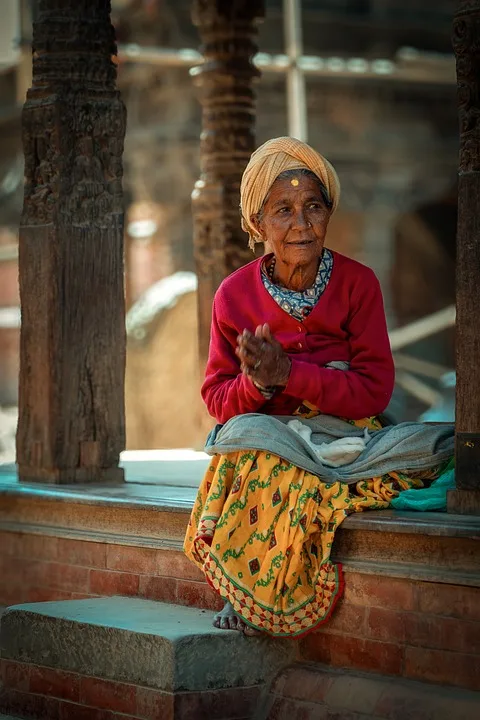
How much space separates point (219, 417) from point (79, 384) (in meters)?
1.51

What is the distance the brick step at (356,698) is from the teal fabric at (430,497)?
61 centimetres

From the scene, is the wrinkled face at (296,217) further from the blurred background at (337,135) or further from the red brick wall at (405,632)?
Answer: the blurred background at (337,135)

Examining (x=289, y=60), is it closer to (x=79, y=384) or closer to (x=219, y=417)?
(x=79, y=384)

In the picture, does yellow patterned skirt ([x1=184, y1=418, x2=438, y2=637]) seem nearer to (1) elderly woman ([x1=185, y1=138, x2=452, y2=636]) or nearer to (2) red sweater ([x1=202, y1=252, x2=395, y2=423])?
(1) elderly woman ([x1=185, y1=138, x2=452, y2=636])

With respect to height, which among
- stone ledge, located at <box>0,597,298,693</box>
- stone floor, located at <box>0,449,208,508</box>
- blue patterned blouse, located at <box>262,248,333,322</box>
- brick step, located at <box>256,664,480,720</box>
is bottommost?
brick step, located at <box>256,664,480,720</box>

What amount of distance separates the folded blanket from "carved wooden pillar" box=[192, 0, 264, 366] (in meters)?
3.51

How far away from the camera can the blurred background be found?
59.3 ft

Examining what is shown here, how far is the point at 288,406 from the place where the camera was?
5.63m

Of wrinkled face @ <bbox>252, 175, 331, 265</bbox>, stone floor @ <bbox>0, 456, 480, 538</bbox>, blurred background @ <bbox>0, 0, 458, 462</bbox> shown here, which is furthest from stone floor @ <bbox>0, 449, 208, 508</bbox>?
blurred background @ <bbox>0, 0, 458, 462</bbox>

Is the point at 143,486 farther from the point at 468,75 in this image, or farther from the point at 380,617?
the point at 468,75

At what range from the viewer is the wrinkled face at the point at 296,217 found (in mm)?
5516

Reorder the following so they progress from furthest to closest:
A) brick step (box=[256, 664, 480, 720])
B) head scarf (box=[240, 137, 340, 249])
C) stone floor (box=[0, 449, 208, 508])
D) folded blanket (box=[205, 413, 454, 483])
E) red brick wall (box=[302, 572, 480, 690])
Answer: stone floor (box=[0, 449, 208, 508])
head scarf (box=[240, 137, 340, 249])
folded blanket (box=[205, 413, 454, 483])
red brick wall (box=[302, 572, 480, 690])
brick step (box=[256, 664, 480, 720])

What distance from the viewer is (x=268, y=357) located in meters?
5.20

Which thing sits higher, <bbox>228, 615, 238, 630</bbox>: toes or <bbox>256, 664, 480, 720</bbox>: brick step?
<bbox>228, 615, 238, 630</bbox>: toes
